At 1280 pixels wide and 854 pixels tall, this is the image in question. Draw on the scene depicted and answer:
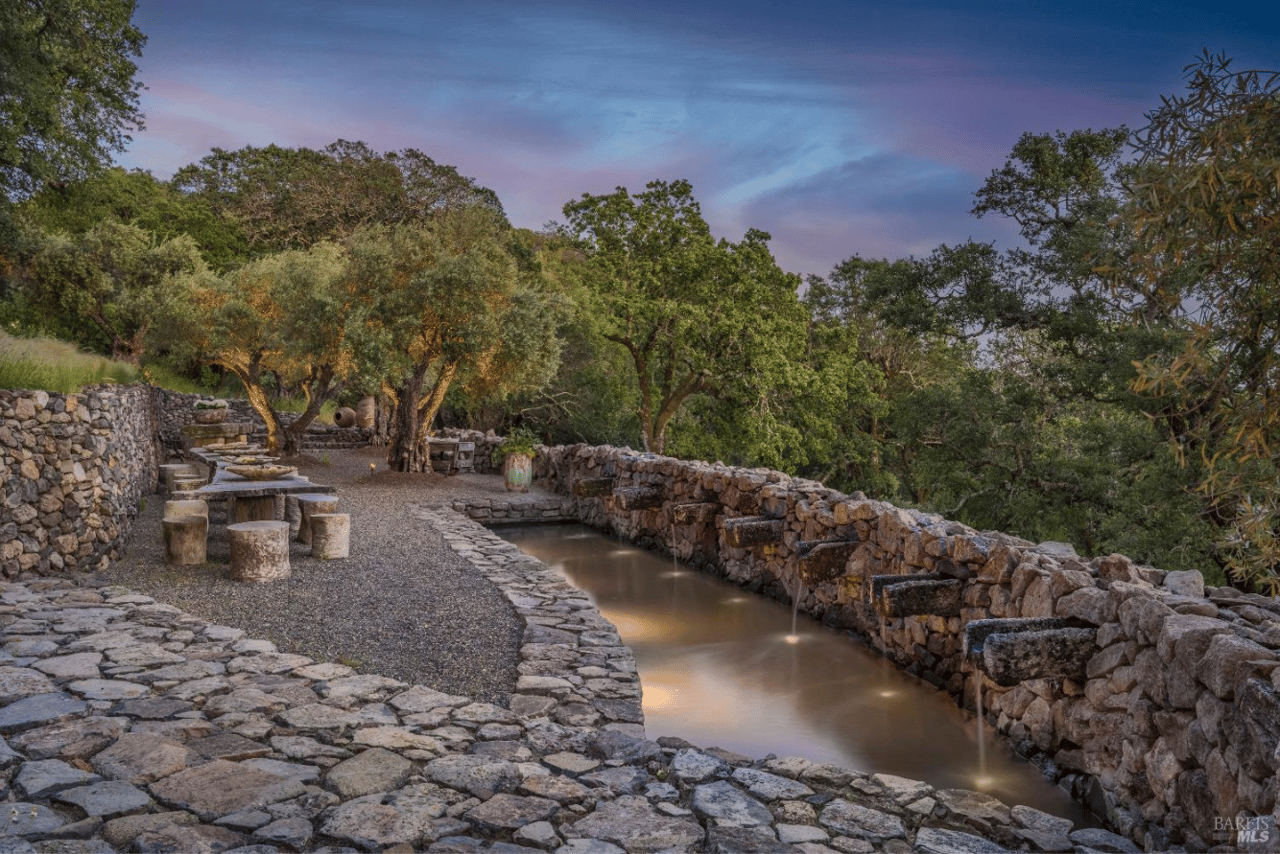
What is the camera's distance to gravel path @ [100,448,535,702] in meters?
5.60

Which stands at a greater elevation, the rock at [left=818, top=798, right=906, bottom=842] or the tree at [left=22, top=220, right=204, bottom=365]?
the tree at [left=22, top=220, right=204, bottom=365]

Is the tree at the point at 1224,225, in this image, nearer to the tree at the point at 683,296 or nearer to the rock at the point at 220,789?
the rock at the point at 220,789

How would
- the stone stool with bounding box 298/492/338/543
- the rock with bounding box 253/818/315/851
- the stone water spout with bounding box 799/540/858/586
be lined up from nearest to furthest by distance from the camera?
the rock with bounding box 253/818/315/851 → the stone water spout with bounding box 799/540/858/586 → the stone stool with bounding box 298/492/338/543

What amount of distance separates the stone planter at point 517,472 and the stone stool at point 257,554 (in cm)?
820

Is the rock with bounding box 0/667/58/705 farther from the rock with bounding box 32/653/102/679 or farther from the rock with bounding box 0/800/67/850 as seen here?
the rock with bounding box 0/800/67/850

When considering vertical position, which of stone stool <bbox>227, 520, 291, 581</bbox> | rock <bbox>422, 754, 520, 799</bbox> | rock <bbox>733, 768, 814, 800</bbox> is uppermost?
stone stool <bbox>227, 520, 291, 581</bbox>

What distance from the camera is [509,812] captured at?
11.0 feet

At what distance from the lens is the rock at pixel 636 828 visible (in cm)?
318

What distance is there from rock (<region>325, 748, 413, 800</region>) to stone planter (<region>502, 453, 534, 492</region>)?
1207cm

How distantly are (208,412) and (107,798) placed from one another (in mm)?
17808

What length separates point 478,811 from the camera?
3.35 meters

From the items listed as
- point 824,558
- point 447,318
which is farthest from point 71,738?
point 447,318

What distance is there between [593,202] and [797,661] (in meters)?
15.1

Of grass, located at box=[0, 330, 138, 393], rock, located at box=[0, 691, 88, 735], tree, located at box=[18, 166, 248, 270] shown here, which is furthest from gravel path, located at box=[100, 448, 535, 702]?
tree, located at box=[18, 166, 248, 270]
